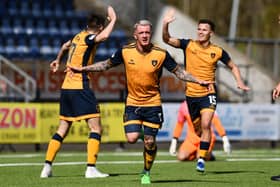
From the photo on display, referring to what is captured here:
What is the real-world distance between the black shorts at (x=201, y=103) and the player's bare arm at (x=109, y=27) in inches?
91.4

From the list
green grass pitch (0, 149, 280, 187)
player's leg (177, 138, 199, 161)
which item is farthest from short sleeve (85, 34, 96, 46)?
player's leg (177, 138, 199, 161)

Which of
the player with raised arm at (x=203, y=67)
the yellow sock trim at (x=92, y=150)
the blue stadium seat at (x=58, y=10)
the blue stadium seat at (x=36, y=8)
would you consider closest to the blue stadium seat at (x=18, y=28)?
the blue stadium seat at (x=36, y=8)

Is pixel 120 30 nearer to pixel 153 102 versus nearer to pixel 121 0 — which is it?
pixel 121 0

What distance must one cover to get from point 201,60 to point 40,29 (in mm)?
18758

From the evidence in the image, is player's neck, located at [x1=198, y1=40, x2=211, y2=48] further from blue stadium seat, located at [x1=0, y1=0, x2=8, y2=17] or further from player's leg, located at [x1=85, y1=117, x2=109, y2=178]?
blue stadium seat, located at [x1=0, y1=0, x2=8, y2=17]

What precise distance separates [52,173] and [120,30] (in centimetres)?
2012

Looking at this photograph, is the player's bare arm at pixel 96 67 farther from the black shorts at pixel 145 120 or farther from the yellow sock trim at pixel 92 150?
the yellow sock trim at pixel 92 150

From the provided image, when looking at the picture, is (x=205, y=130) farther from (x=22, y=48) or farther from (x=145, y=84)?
(x=22, y=48)

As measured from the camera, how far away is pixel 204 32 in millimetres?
16141

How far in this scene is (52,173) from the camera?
51.6 ft

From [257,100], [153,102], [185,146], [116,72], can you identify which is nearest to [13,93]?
[116,72]

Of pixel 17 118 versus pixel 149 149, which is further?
pixel 17 118

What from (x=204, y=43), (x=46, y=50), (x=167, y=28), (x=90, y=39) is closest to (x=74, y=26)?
(x=46, y=50)

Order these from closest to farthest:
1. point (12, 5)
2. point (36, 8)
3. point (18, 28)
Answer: point (18, 28)
point (12, 5)
point (36, 8)
